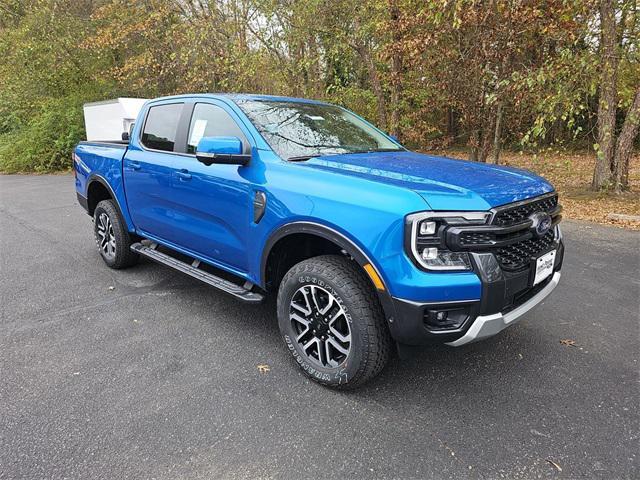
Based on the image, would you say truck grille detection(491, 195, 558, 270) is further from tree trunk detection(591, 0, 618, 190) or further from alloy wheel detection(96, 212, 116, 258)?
tree trunk detection(591, 0, 618, 190)

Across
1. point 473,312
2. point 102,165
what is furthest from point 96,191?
point 473,312

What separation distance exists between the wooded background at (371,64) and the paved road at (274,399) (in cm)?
392

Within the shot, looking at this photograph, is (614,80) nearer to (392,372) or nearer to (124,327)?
(392,372)

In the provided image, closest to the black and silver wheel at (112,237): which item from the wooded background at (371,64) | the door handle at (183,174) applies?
the door handle at (183,174)

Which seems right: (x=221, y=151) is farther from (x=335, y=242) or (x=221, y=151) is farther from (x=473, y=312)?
(x=473, y=312)

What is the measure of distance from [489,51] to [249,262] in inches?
294

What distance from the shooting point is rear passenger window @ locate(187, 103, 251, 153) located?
3.33 metres

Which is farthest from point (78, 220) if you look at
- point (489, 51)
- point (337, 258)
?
point (489, 51)

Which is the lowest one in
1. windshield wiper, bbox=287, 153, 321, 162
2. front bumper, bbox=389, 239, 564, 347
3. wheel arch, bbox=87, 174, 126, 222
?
front bumper, bbox=389, 239, 564, 347

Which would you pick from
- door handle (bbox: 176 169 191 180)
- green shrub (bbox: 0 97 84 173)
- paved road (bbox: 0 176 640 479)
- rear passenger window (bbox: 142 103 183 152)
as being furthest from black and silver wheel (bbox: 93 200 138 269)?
green shrub (bbox: 0 97 84 173)

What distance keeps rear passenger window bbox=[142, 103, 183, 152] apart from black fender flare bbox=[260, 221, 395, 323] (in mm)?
1579

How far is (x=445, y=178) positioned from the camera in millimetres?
2566

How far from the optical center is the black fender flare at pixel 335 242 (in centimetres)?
231

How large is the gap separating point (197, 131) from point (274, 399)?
2250 mm
